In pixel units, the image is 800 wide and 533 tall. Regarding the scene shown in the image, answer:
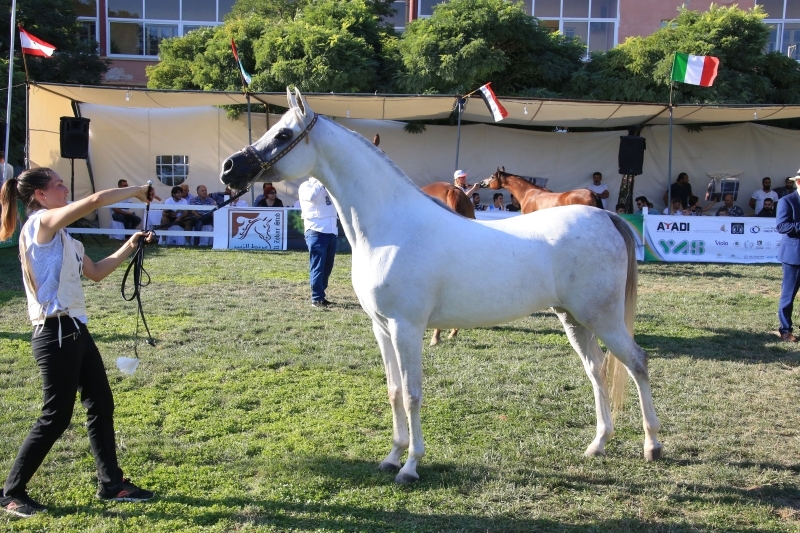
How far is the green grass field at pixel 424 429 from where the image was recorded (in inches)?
141

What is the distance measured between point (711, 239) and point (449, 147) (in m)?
7.14

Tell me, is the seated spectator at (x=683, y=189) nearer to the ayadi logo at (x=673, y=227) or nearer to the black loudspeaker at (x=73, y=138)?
the ayadi logo at (x=673, y=227)

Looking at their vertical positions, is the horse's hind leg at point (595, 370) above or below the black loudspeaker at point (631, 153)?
below

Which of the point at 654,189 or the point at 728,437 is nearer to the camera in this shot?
the point at 728,437

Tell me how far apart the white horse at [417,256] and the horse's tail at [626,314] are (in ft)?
0.47

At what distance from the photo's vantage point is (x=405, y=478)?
12.9 ft

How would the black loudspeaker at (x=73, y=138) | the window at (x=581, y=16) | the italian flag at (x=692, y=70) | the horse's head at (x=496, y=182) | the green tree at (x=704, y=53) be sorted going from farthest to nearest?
the window at (x=581, y=16) → the green tree at (x=704, y=53) → the black loudspeaker at (x=73, y=138) → the horse's head at (x=496, y=182) → the italian flag at (x=692, y=70)

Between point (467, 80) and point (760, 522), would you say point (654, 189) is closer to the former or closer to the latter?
point (467, 80)

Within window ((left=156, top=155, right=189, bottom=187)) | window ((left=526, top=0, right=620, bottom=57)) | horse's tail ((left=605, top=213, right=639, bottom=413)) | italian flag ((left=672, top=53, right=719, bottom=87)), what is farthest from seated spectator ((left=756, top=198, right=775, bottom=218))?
window ((left=156, top=155, right=189, bottom=187))

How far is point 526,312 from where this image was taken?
4078mm

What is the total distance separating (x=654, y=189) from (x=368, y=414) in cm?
1547

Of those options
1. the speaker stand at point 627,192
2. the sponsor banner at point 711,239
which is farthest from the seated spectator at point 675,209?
the sponsor banner at point 711,239

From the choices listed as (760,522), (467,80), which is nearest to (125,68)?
(467,80)

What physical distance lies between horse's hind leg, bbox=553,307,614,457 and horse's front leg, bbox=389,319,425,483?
1.09 meters
